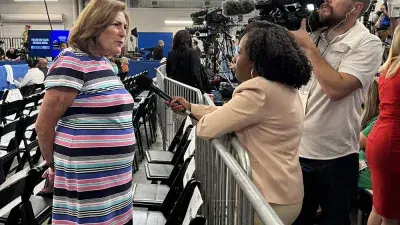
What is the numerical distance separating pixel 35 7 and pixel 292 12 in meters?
18.4

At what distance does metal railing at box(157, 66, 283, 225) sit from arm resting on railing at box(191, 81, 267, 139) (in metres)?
0.09

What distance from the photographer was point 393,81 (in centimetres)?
179

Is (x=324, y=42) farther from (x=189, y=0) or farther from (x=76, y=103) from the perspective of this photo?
(x=189, y=0)

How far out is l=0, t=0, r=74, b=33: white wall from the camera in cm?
1797

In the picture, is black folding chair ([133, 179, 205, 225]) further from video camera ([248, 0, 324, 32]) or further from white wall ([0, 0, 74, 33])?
white wall ([0, 0, 74, 33])

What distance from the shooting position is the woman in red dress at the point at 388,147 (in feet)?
5.86

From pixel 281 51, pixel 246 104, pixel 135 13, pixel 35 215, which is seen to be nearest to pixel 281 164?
pixel 246 104

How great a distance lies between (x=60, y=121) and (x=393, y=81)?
1395 millimetres

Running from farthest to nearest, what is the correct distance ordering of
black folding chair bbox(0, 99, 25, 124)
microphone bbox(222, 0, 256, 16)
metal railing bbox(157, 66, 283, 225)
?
black folding chair bbox(0, 99, 25, 124) → microphone bbox(222, 0, 256, 16) → metal railing bbox(157, 66, 283, 225)

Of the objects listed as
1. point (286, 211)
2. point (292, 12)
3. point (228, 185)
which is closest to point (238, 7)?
point (292, 12)

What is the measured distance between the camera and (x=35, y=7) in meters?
18.0

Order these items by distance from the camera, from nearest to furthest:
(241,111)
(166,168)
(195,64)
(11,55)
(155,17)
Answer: (241,111) < (166,168) < (195,64) < (11,55) < (155,17)

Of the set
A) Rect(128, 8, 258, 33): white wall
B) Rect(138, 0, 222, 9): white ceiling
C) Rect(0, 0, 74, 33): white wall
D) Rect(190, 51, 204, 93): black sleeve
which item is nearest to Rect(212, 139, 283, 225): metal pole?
Rect(190, 51, 204, 93): black sleeve

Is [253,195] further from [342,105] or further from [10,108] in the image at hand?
[10,108]
